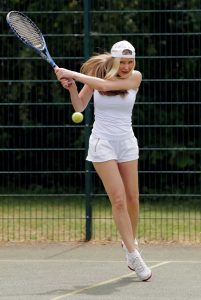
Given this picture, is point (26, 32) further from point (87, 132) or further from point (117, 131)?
point (87, 132)

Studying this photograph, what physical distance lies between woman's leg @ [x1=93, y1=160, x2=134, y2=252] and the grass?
2.60 m

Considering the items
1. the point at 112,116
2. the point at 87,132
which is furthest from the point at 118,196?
the point at 87,132

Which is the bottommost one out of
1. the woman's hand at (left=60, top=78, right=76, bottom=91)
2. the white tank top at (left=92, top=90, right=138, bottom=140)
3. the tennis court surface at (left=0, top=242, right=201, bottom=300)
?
the tennis court surface at (left=0, top=242, right=201, bottom=300)

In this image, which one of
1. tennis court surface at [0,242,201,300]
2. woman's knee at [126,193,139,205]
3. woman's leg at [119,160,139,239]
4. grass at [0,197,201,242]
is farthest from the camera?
grass at [0,197,201,242]

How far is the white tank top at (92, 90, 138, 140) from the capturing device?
860 cm

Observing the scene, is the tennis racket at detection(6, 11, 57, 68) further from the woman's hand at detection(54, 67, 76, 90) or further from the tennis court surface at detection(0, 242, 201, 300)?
the tennis court surface at detection(0, 242, 201, 300)

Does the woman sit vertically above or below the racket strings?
below

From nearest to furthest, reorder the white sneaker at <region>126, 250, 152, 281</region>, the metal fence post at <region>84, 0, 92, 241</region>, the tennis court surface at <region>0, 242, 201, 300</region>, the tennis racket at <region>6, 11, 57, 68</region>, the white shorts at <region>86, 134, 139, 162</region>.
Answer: the tennis court surface at <region>0, 242, 201, 300</region>, the white sneaker at <region>126, 250, 152, 281</region>, the white shorts at <region>86, 134, 139, 162</region>, the tennis racket at <region>6, 11, 57, 68</region>, the metal fence post at <region>84, 0, 92, 241</region>

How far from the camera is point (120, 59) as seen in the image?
8.52 m

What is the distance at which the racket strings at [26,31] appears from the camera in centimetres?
911

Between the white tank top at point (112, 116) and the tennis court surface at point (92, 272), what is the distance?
3.86 feet

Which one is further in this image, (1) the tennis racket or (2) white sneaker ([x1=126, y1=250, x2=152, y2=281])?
(1) the tennis racket

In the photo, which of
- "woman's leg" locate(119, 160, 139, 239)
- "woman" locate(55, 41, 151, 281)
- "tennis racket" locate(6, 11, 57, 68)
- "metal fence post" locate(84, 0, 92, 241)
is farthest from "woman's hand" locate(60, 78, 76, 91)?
"metal fence post" locate(84, 0, 92, 241)

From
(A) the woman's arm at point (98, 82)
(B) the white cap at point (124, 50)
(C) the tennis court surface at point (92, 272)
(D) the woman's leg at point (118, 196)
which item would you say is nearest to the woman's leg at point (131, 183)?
(D) the woman's leg at point (118, 196)
